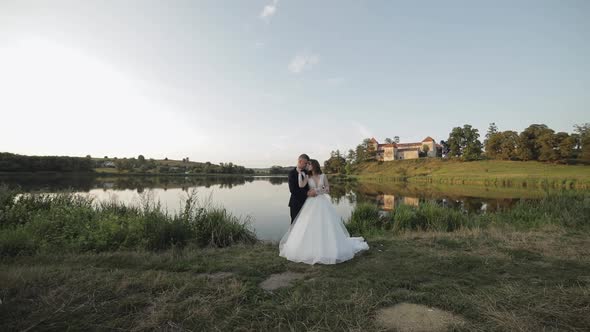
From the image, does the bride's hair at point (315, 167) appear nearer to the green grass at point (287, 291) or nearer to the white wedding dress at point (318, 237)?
the white wedding dress at point (318, 237)

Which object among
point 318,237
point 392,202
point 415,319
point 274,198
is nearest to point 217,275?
point 318,237

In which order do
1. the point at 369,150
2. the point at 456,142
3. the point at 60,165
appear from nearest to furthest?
the point at 60,165, the point at 456,142, the point at 369,150

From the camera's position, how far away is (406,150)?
104875mm

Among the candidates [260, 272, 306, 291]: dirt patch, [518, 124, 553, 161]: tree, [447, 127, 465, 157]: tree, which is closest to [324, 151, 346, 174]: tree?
[447, 127, 465, 157]: tree

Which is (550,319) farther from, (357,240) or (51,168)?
(51,168)

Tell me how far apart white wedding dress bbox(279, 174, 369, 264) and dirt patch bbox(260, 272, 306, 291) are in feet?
2.25

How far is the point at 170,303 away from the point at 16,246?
4.76 meters

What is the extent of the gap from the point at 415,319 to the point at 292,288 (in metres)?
→ 1.58

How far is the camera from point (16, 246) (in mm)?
5340

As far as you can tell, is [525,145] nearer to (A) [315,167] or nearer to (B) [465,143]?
(B) [465,143]

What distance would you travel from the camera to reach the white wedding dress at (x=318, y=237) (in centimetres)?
507

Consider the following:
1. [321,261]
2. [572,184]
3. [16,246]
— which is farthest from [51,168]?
[572,184]

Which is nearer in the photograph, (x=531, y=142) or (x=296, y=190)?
(x=296, y=190)

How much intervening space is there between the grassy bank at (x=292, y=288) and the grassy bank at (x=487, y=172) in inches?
1458
